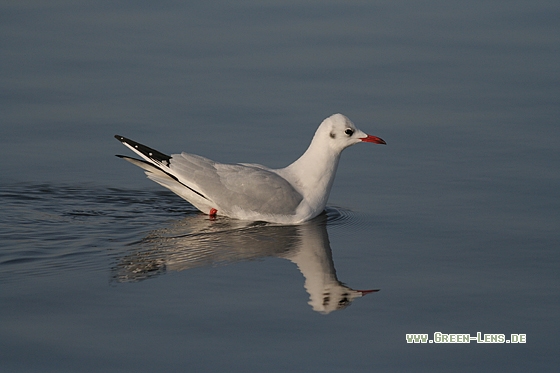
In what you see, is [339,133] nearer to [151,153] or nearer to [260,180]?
[260,180]

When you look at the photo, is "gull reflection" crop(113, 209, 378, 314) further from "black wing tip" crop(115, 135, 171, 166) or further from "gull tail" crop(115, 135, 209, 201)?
"black wing tip" crop(115, 135, 171, 166)

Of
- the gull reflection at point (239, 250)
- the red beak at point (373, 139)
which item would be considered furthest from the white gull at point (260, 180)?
the gull reflection at point (239, 250)

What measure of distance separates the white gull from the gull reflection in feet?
0.51

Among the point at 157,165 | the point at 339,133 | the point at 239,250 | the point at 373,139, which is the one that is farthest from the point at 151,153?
the point at 373,139

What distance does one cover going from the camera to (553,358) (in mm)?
6910

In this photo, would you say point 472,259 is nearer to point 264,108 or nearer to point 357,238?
point 357,238

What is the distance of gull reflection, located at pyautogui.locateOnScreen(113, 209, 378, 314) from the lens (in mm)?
8297

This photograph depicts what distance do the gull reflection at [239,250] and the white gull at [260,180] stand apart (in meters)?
0.15

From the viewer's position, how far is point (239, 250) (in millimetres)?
9312

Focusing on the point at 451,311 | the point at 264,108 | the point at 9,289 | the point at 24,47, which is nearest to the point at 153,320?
the point at 9,289

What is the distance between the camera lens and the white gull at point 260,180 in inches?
415

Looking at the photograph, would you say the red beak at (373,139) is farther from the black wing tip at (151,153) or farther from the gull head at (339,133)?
the black wing tip at (151,153)

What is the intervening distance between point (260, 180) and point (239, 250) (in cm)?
141

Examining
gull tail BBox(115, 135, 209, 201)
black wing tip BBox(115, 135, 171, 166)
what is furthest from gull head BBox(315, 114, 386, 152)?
black wing tip BBox(115, 135, 171, 166)
